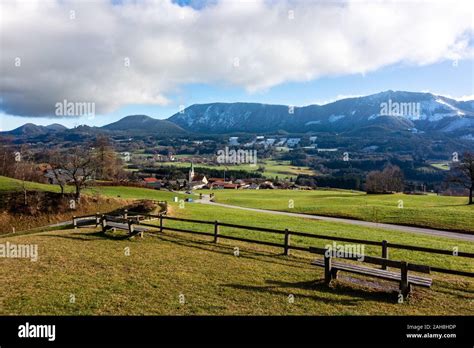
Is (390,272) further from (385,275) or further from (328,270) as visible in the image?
(328,270)

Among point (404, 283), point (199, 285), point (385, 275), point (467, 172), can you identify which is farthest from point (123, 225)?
point (467, 172)

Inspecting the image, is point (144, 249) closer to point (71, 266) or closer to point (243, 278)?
point (71, 266)

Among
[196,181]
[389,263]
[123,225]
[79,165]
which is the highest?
[79,165]

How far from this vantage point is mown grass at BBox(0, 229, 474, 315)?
380 inches

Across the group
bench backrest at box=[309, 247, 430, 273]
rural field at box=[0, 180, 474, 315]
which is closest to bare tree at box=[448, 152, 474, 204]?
rural field at box=[0, 180, 474, 315]

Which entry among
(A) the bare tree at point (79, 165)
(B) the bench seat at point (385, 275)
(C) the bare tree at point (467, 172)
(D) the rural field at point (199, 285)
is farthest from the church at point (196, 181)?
(B) the bench seat at point (385, 275)

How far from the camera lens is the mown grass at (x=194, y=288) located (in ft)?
31.7

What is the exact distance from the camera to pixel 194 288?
11.3 metres

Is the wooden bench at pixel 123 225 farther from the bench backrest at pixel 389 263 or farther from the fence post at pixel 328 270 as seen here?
the fence post at pixel 328 270

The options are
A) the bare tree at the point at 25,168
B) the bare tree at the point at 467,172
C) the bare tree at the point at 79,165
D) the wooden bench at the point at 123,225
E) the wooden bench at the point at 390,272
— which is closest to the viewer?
the wooden bench at the point at 390,272
